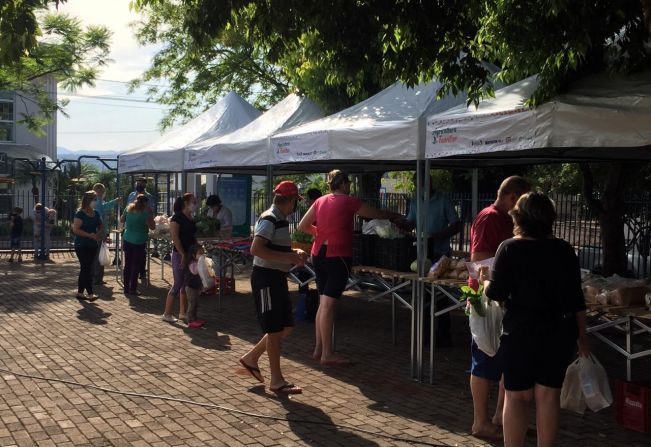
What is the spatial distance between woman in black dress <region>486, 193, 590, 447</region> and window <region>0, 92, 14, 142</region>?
34.1 metres

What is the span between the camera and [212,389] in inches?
270

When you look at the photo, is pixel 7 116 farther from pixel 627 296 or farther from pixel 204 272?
pixel 627 296

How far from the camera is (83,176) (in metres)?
31.9

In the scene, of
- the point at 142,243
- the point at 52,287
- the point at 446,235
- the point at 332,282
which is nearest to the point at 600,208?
the point at 446,235

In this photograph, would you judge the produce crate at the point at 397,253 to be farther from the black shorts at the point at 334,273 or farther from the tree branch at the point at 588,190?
the tree branch at the point at 588,190

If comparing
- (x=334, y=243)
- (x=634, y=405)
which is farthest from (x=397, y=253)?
(x=634, y=405)

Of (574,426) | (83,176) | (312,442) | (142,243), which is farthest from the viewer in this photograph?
(83,176)

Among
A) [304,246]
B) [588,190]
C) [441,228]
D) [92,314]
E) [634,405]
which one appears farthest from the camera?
[588,190]

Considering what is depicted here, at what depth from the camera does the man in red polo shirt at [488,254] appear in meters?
5.37

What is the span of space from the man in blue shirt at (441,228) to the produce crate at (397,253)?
0.69 m

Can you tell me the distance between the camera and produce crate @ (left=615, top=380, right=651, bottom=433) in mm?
5508

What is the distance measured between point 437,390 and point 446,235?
7.84 feet

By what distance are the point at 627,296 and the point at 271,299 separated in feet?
9.26

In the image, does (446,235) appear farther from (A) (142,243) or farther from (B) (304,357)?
(A) (142,243)
